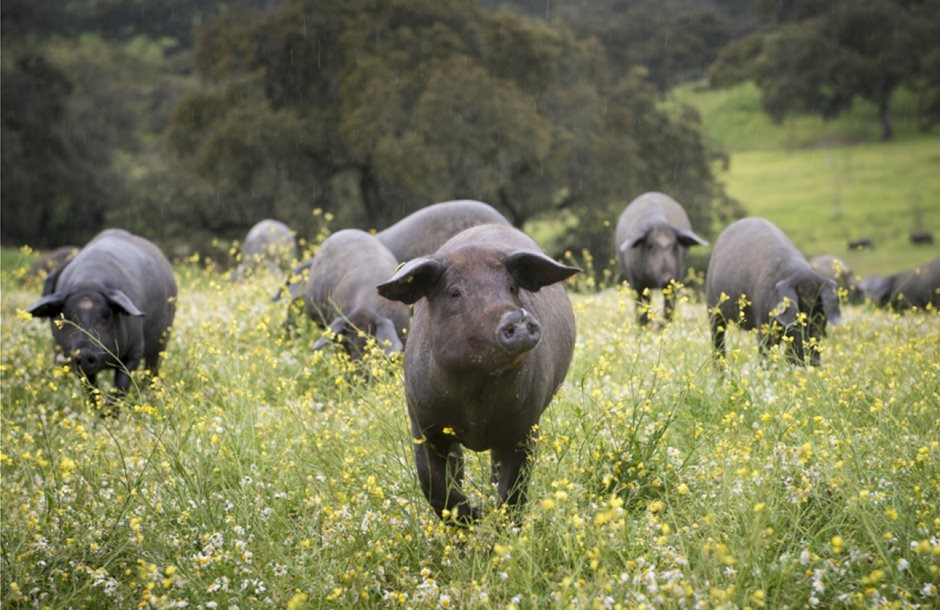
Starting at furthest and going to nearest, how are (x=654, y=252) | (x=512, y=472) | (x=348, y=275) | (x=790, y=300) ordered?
1. (x=654, y=252)
2. (x=348, y=275)
3. (x=790, y=300)
4. (x=512, y=472)

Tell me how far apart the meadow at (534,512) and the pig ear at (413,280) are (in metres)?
1.05

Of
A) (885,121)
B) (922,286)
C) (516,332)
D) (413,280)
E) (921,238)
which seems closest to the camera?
(516,332)

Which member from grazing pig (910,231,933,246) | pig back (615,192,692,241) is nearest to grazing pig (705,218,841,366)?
pig back (615,192,692,241)

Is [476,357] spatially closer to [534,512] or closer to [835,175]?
[534,512]

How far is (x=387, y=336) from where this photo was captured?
8.57 meters

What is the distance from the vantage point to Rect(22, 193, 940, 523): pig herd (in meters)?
4.54

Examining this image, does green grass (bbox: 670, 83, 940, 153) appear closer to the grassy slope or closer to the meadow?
the grassy slope

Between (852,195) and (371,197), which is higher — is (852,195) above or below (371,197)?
below

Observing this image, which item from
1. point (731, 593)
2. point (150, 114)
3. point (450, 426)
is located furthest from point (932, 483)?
point (150, 114)

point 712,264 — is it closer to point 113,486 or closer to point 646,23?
point 113,486

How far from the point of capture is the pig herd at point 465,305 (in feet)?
14.9

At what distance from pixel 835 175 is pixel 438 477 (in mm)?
44033

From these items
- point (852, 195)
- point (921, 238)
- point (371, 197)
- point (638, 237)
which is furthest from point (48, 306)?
point (852, 195)

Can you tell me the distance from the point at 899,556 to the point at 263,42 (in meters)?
27.0
